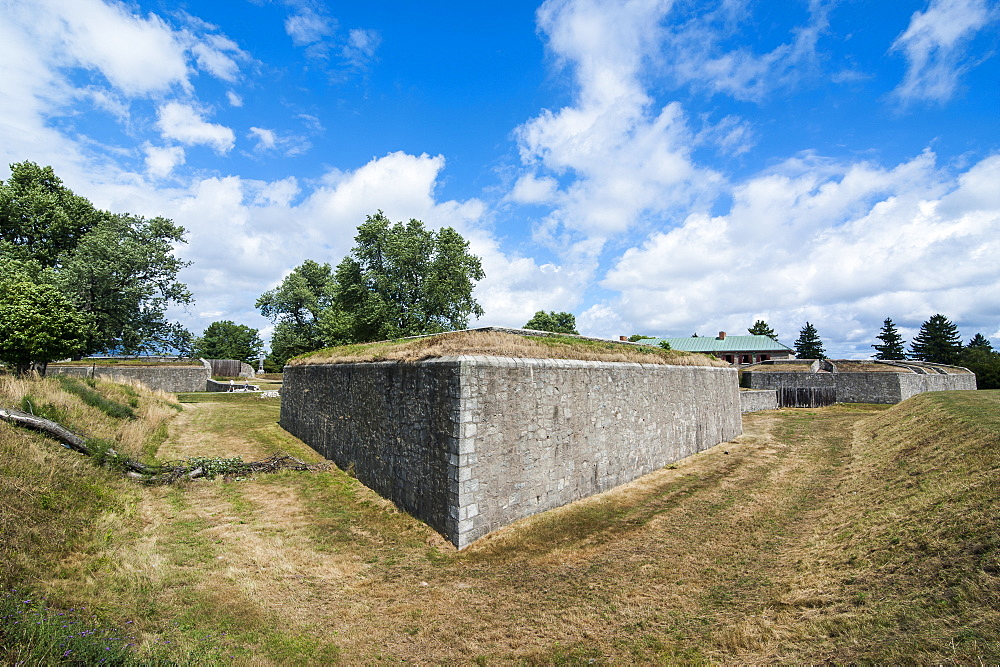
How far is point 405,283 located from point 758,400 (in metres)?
29.9

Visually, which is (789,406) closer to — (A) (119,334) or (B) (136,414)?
(B) (136,414)

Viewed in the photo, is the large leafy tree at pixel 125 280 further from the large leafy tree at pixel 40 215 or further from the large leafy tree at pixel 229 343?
the large leafy tree at pixel 229 343

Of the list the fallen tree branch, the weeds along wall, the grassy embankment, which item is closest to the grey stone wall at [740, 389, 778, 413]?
the weeds along wall

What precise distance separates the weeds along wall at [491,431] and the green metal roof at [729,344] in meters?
53.0

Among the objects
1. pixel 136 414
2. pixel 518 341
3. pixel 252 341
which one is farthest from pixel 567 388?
pixel 252 341

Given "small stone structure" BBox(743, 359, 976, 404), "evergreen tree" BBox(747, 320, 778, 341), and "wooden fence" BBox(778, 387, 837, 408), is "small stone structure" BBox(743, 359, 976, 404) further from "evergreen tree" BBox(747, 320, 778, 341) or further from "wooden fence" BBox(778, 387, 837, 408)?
"evergreen tree" BBox(747, 320, 778, 341)

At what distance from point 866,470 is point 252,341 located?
8346 cm

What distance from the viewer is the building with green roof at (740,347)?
65.5m

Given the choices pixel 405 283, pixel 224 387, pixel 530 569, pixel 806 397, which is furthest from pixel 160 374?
pixel 806 397

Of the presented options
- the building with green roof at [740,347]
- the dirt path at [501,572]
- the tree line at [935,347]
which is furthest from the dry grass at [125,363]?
the tree line at [935,347]

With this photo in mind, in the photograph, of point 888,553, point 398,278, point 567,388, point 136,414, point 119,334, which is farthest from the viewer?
point 398,278

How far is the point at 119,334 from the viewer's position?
29.0m

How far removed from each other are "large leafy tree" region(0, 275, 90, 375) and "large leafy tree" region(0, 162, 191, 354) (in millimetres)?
14835

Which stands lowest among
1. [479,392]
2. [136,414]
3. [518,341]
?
[136,414]
